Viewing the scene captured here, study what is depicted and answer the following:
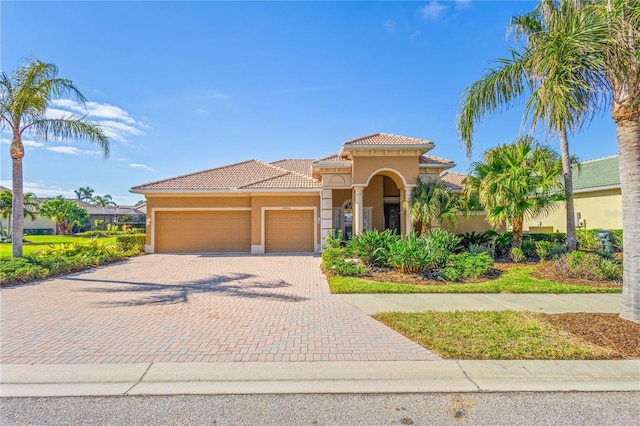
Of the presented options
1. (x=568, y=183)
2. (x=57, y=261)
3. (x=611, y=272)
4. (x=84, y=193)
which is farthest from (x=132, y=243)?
(x=84, y=193)

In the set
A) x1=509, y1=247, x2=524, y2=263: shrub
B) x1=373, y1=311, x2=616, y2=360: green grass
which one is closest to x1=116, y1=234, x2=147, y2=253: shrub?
x1=373, y1=311, x2=616, y2=360: green grass

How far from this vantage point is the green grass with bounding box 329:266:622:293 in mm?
8894

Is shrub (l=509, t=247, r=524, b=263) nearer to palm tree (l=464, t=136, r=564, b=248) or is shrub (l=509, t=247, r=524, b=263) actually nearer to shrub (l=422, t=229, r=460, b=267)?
palm tree (l=464, t=136, r=564, b=248)

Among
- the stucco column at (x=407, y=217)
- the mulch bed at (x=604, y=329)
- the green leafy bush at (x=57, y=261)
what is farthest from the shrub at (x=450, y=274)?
the green leafy bush at (x=57, y=261)

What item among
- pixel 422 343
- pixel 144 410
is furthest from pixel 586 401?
pixel 144 410

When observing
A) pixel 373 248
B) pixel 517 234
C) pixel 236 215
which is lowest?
pixel 373 248

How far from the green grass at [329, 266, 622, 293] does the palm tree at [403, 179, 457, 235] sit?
4.99 m

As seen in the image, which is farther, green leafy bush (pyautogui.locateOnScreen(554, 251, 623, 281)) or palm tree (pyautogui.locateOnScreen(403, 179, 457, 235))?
palm tree (pyautogui.locateOnScreen(403, 179, 457, 235))

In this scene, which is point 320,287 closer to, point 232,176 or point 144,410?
point 144,410

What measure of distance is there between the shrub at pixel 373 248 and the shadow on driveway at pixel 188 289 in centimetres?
336

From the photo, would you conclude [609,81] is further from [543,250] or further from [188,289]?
[188,289]

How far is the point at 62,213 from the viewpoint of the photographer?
127ft

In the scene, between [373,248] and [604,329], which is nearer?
[604,329]

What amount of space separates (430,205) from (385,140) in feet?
12.9
